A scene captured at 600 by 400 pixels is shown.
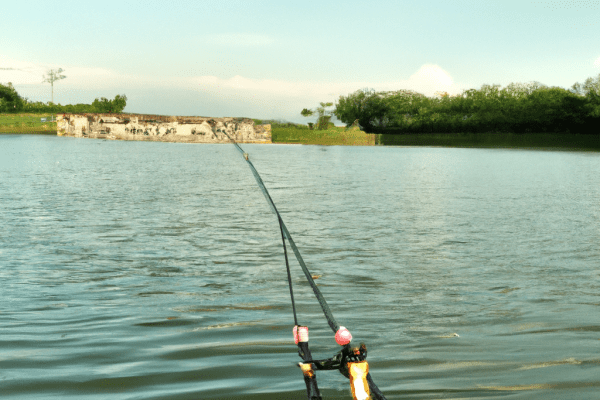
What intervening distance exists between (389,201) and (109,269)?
1102 cm

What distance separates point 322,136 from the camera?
114188mm

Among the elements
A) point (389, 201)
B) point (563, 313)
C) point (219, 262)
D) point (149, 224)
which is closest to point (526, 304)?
point (563, 313)

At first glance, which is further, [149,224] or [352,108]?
[352,108]

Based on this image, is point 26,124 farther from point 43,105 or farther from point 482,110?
point 482,110

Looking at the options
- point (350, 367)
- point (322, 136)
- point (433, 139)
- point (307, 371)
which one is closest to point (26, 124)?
point (322, 136)

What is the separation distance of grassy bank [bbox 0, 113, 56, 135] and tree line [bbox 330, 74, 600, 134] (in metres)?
58.6

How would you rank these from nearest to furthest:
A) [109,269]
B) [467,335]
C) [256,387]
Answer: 1. [256,387]
2. [467,335]
3. [109,269]

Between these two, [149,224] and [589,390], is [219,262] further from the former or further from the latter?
[589,390]

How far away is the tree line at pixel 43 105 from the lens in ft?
412

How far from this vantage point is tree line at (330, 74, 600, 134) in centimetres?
8206

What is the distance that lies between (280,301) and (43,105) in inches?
5438

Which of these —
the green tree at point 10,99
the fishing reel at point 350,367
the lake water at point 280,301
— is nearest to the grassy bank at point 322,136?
the green tree at point 10,99

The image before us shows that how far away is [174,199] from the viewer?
1711 cm

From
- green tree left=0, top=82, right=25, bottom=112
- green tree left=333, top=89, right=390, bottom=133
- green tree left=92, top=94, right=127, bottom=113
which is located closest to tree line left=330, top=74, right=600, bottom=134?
green tree left=333, top=89, right=390, bottom=133
